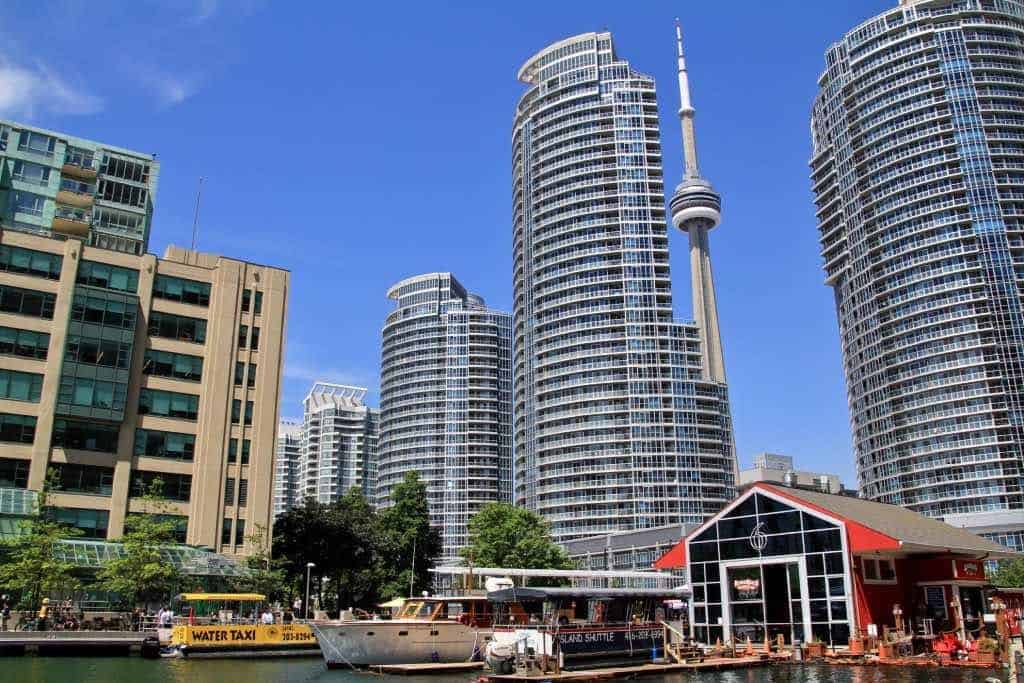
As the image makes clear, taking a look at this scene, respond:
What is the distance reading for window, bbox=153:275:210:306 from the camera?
87.1 metres

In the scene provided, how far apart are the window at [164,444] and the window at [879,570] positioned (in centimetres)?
6164

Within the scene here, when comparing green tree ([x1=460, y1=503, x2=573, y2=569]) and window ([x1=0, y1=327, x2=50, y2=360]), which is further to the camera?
green tree ([x1=460, y1=503, x2=573, y2=569])

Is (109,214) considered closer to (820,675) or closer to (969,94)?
(820,675)

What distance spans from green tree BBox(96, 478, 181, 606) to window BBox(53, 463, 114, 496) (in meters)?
8.68

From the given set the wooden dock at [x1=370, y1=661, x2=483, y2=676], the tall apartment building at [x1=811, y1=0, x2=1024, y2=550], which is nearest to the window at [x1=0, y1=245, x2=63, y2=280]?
the wooden dock at [x1=370, y1=661, x2=483, y2=676]

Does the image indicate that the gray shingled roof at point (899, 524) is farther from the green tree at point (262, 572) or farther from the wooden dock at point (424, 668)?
the green tree at point (262, 572)

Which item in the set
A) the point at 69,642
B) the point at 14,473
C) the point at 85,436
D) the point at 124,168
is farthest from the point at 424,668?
the point at 124,168

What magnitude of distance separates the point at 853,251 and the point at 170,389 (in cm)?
14300

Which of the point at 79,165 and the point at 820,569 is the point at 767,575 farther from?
the point at 79,165

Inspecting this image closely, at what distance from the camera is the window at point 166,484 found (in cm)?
7994

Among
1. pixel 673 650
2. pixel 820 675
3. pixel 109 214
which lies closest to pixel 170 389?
pixel 109 214

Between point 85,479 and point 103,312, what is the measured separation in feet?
52.4

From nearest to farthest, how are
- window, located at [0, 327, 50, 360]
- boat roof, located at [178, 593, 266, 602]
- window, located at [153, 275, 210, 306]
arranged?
boat roof, located at [178, 593, 266, 602] → window, located at [0, 327, 50, 360] → window, located at [153, 275, 210, 306]

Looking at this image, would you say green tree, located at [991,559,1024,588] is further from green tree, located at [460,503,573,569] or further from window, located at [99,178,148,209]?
window, located at [99,178,148,209]
